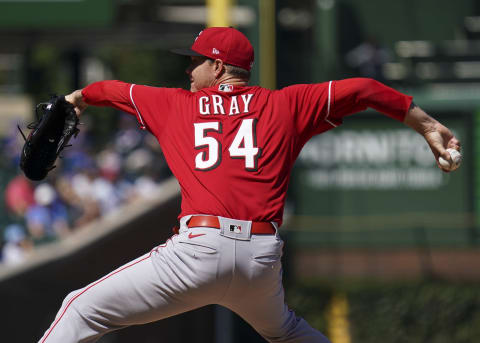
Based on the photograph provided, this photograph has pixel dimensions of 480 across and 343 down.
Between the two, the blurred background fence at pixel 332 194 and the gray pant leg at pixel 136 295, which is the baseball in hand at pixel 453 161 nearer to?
the gray pant leg at pixel 136 295

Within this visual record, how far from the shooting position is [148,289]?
3238 millimetres

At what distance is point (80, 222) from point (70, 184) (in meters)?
1.12

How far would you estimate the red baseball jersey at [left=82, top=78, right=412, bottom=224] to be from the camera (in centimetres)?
330

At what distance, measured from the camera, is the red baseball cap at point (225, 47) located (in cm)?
347

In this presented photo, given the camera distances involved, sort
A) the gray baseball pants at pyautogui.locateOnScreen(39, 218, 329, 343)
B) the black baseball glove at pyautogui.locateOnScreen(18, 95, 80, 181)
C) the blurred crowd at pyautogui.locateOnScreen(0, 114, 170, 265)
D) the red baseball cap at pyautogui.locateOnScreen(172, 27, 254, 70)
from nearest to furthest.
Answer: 1. the gray baseball pants at pyautogui.locateOnScreen(39, 218, 329, 343)
2. the red baseball cap at pyautogui.locateOnScreen(172, 27, 254, 70)
3. the black baseball glove at pyautogui.locateOnScreen(18, 95, 80, 181)
4. the blurred crowd at pyautogui.locateOnScreen(0, 114, 170, 265)

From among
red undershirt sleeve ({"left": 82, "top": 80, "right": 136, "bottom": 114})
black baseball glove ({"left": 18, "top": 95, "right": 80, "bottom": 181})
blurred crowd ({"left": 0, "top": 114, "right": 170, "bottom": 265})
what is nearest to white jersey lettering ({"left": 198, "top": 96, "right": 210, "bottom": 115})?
red undershirt sleeve ({"left": 82, "top": 80, "right": 136, "bottom": 114})

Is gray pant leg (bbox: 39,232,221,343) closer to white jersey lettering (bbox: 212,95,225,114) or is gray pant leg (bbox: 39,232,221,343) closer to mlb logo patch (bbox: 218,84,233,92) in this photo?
white jersey lettering (bbox: 212,95,225,114)

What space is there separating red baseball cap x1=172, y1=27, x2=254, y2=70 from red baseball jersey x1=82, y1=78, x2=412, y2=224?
0.12m

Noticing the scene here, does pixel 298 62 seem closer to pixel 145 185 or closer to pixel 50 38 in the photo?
pixel 145 185

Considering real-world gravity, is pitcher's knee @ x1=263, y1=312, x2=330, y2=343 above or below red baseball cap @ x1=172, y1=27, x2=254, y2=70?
below

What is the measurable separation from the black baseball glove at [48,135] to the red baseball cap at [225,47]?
624mm

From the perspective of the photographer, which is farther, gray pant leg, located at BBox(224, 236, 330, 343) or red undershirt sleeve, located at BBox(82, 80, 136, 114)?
red undershirt sleeve, located at BBox(82, 80, 136, 114)

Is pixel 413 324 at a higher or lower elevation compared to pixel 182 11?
lower

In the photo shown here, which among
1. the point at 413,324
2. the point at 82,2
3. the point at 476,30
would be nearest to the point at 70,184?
the point at 82,2
